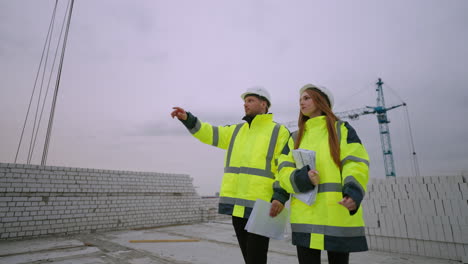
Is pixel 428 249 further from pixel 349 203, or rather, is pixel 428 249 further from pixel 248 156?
pixel 349 203

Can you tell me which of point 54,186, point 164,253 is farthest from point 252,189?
point 54,186

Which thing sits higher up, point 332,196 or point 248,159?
point 248,159

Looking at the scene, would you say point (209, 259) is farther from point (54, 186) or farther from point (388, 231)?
point (54, 186)

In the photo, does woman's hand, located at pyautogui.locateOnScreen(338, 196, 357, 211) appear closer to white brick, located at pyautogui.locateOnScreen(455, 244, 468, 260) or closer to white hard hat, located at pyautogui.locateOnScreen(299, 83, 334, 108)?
white hard hat, located at pyautogui.locateOnScreen(299, 83, 334, 108)

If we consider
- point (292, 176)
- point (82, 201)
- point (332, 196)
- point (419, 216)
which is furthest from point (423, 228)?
point (82, 201)

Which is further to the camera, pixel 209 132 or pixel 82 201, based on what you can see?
pixel 82 201

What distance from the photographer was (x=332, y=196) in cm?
125

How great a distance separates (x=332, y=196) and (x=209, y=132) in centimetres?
118

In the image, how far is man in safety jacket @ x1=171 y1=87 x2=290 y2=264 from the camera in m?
1.76

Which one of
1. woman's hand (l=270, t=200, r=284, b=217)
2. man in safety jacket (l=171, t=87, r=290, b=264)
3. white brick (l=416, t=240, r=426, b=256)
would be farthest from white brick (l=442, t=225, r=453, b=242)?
woman's hand (l=270, t=200, r=284, b=217)

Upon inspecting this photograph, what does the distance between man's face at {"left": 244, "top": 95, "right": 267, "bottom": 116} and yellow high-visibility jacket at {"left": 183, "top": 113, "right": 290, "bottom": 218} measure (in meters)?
0.07

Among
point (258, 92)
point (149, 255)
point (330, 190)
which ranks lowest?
point (149, 255)

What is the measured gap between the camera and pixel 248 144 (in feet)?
6.41

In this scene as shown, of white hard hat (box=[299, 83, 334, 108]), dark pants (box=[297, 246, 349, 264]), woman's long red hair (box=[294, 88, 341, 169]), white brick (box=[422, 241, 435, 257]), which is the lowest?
white brick (box=[422, 241, 435, 257])
